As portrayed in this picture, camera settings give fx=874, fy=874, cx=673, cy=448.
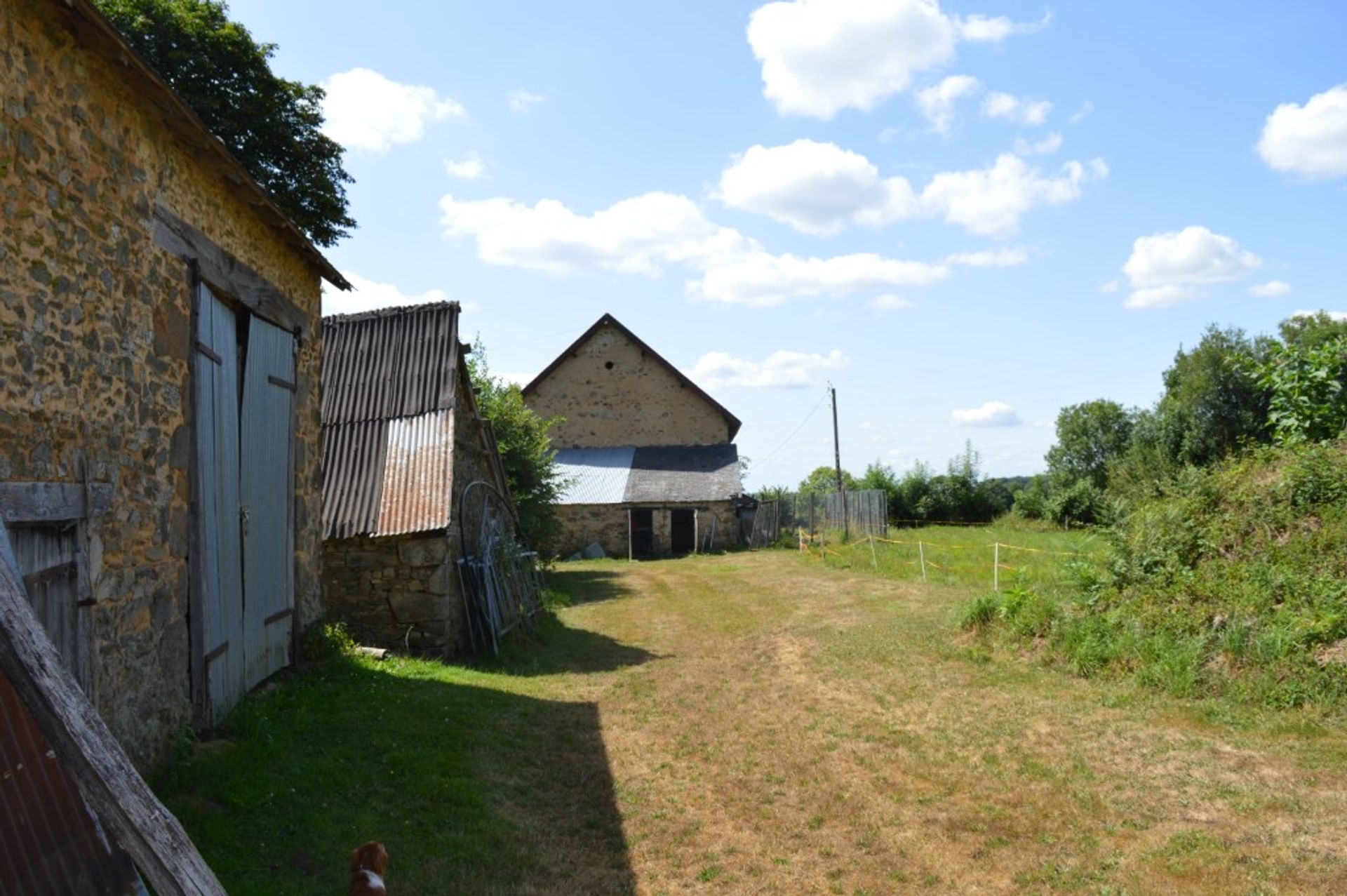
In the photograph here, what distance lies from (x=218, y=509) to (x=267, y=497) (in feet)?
3.83

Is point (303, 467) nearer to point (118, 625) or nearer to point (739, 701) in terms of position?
point (118, 625)

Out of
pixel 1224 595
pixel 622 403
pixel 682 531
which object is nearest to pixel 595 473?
pixel 622 403

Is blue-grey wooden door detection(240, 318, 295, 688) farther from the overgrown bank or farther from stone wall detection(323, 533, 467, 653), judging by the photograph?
the overgrown bank

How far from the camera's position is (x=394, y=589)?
11.2 metres

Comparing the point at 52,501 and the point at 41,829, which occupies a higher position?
the point at 52,501

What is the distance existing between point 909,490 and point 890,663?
27035 mm

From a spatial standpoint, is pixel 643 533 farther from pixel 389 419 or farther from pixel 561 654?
pixel 389 419

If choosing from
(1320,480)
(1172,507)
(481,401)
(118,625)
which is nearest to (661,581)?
(481,401)

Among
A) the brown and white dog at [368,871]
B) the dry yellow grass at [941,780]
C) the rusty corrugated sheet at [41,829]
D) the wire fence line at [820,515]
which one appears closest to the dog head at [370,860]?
the brown and white dog at [368,871]

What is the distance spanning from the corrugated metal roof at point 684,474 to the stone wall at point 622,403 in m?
0.63

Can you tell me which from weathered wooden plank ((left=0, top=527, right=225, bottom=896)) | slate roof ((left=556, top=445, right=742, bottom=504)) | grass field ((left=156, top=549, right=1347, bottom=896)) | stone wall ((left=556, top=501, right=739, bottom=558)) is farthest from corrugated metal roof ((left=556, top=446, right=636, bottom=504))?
weathered wooden plank ((left=0, top=527, right=225, bottom=896))

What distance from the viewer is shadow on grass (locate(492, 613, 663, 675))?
1131 cm

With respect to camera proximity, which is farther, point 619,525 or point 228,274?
point 619,525

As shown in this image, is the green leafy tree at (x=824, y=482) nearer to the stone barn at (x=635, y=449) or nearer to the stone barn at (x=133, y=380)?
the stone barn at (x=635, y=449)
